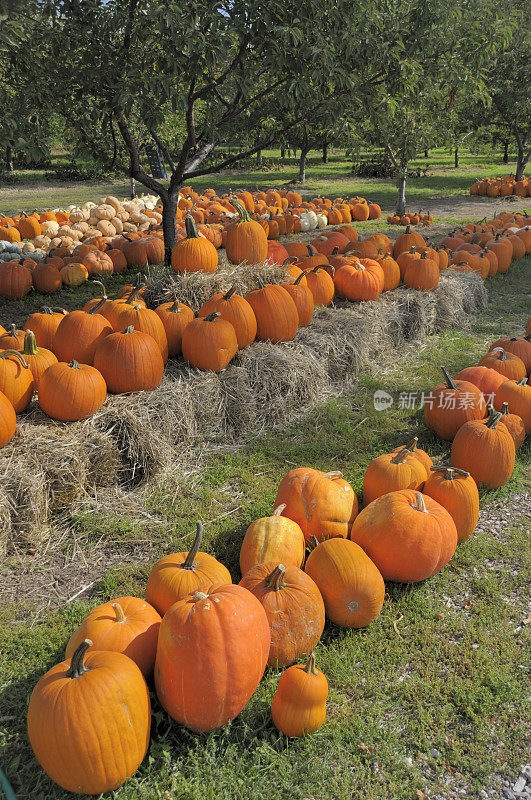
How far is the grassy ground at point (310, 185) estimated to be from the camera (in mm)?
17859

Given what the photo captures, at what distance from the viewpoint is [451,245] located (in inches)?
386

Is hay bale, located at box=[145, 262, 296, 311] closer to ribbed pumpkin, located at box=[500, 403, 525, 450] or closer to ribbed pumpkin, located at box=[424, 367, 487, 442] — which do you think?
ribbed pumpkin, located at box=[424, 367, 487, 442]

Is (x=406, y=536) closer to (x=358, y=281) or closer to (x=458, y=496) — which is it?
(x=458, y=496)

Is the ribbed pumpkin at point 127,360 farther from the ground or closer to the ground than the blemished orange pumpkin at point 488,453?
farther from the ground

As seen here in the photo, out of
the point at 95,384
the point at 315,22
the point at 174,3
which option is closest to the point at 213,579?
the point at 95,384

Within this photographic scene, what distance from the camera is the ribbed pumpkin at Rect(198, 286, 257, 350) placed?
485cm

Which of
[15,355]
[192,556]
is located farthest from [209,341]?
[192,556]

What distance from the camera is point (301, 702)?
220 centimetres

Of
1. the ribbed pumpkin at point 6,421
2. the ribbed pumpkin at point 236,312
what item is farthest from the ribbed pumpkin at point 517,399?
the ribbed pumpkin at point 6,421

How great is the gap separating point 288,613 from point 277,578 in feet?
0.52

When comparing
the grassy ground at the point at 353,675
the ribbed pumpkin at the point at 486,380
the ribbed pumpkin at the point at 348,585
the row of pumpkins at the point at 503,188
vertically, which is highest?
the row of pumpkins at the point at 503,188

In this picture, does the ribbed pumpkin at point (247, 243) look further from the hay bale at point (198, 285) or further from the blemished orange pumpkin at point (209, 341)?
the blemished orange pumpkin at point (209, 341)

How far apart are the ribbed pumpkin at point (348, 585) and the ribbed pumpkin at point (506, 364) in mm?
2792

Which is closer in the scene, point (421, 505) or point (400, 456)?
point (421, 505)
